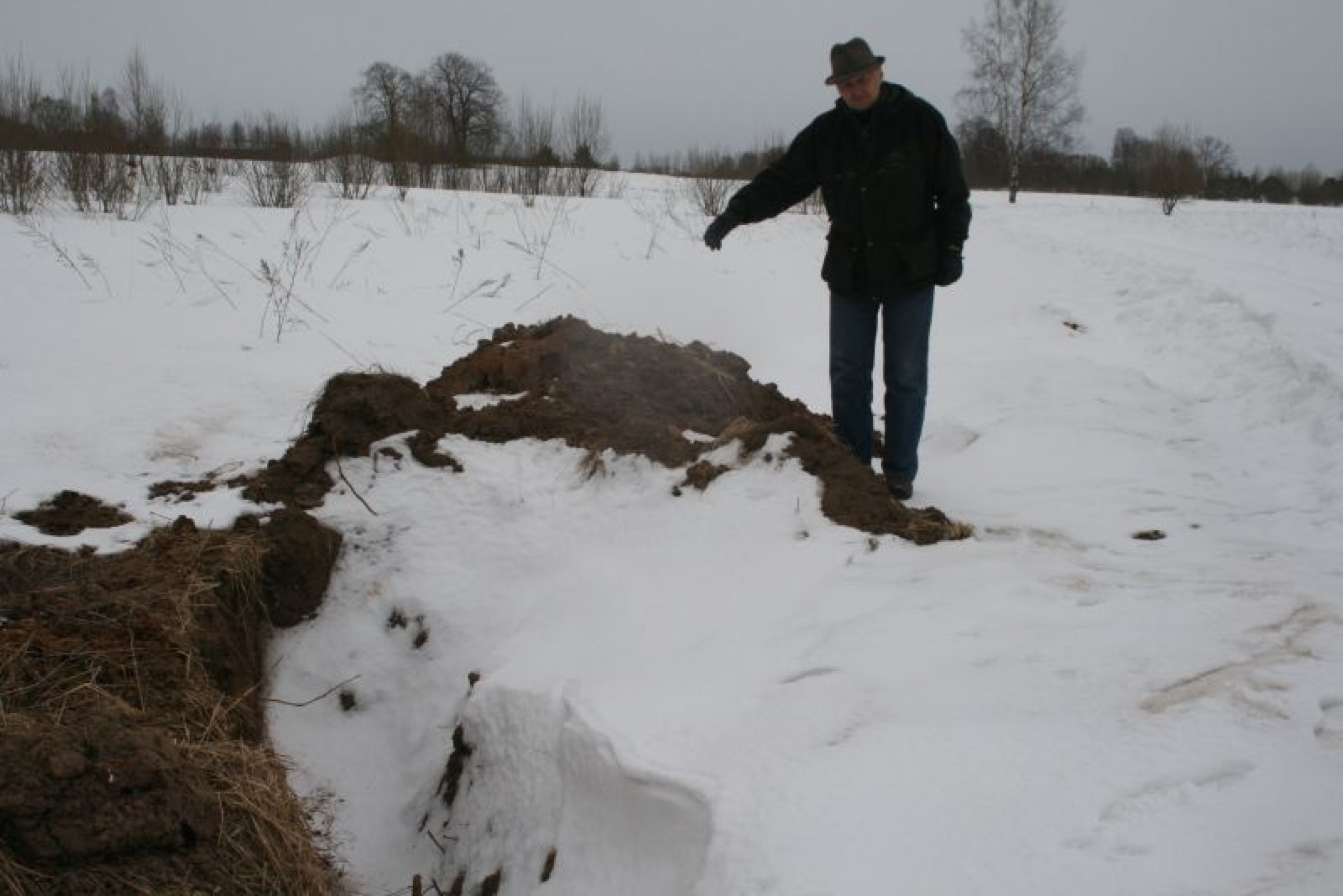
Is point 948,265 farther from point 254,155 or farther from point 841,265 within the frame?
point 254,155

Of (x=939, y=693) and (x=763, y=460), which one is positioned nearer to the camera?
(x=939, y=693)

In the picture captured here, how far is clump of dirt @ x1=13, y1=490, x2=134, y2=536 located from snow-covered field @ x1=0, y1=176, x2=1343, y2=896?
7cm

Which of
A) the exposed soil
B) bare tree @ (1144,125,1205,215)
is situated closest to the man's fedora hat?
the exposed soil

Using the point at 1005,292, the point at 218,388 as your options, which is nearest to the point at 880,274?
the point at 218,388

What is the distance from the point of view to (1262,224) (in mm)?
15438

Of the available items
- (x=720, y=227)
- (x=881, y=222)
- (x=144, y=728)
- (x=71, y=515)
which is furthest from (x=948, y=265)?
(x=71, y=515)

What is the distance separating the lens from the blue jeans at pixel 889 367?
10.8 feet

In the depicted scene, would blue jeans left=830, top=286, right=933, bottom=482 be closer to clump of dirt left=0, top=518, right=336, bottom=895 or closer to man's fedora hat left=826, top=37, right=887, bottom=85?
man's fedora hat left=826, top=37, right=887, bottom=85

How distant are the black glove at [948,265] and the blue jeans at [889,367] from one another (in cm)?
6

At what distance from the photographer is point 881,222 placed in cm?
320

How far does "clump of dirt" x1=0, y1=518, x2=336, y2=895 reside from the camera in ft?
5.80

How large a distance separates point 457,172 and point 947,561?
543 inches

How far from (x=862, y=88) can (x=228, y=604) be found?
2862mm

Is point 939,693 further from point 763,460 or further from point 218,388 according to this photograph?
point 218,388
